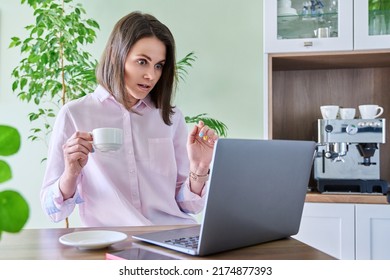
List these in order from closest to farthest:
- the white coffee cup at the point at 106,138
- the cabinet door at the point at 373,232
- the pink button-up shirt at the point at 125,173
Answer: the white coffee cup at the point at 106,138
the pink button-up shirt at the point at 125,173
the cabinet door at the point at 373,232

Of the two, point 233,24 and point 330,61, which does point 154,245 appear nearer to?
point 330,61

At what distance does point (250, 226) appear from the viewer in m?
0.93

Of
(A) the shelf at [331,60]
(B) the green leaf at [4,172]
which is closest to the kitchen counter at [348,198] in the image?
(A) the shelf at [331,60]

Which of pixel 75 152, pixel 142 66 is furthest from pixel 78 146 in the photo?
pixel 142 66

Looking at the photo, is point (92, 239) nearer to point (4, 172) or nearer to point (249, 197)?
point (249, 197)

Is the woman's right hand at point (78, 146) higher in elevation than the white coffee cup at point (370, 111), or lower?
lower

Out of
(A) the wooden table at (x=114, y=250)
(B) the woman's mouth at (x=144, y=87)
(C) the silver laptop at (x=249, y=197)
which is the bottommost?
(A) the wooden table at (x=114, y=250)

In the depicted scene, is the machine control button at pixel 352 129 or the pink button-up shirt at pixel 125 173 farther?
the machine control button at pixel 352 129

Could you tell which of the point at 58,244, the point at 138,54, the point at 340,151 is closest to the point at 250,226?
the point at 58,244

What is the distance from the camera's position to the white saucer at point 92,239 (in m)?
0.92

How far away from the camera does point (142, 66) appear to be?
1624 millimetres

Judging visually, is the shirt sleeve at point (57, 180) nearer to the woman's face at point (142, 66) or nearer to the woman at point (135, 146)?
the woman at point (135, 146)

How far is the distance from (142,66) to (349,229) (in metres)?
1.29

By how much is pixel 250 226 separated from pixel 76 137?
0.57 meters
